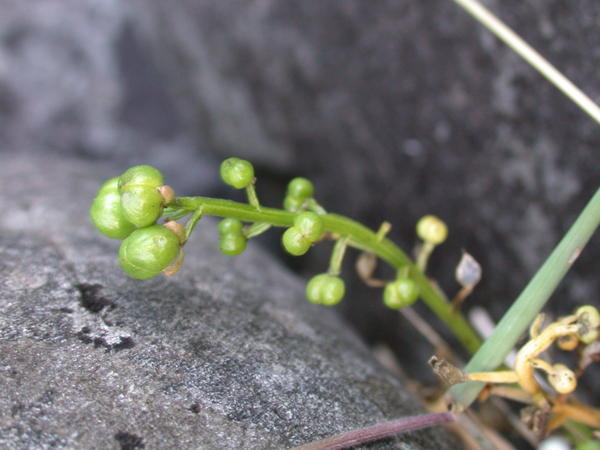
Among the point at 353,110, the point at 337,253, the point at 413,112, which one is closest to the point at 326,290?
the point at 337,253

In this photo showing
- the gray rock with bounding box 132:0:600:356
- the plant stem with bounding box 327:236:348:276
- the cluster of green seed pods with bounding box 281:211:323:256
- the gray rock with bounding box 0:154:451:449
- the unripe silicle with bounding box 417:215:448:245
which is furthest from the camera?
the gray rock with bounding box 132:0:600:356

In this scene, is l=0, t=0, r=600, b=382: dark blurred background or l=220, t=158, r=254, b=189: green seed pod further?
l=0, t=0, r=600, b=382: dark blurred background

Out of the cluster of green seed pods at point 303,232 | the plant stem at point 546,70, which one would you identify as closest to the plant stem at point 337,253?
the cluster of green seed pods at point 303,232

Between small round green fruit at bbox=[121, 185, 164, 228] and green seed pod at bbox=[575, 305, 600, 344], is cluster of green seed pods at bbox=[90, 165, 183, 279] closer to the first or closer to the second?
small round green fruit at bbox=[121, 185, 164, 228]

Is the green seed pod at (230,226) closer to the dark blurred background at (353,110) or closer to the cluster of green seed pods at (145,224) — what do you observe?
the cluster of green seed pods at (145,224)

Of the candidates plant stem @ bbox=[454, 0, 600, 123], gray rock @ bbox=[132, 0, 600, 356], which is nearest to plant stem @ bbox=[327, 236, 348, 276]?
plant stem @ bbox=[454, 0, 600, 123]
